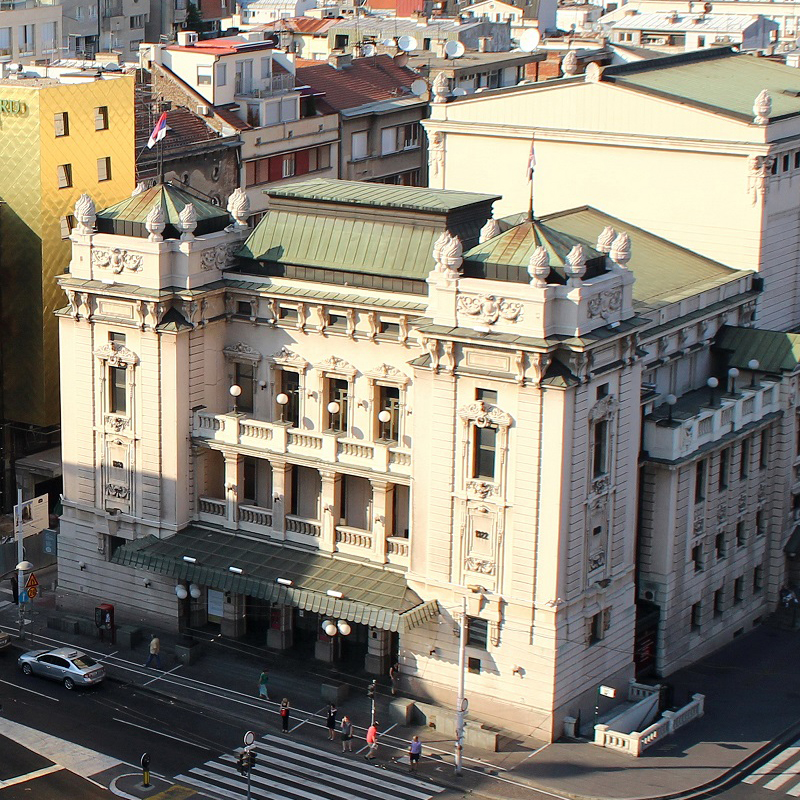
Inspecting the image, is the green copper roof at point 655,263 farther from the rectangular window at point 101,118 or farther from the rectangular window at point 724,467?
the rectangular window at point 101,118

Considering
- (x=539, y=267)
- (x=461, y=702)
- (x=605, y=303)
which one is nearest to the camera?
(x=539, y=267)

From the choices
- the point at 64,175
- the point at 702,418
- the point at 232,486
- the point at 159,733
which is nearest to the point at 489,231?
the point at 702,418

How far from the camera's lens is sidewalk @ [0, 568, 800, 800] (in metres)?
83.0

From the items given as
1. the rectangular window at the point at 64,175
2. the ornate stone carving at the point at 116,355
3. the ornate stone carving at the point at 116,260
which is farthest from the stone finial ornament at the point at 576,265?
the rectangular window at the point at 64,175

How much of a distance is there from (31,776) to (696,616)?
117 ft

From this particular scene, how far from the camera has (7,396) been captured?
115500 mm

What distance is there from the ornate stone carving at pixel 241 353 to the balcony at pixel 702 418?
20.5m

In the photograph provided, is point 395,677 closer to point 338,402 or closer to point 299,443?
point 299,443

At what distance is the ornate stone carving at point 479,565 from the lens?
285ft

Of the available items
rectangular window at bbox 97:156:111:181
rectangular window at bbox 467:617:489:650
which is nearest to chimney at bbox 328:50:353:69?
rectangular window at bbox 97:156:111:181

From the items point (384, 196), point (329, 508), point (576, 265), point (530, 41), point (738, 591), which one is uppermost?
point (530, 41)

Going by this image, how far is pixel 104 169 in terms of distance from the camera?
119312 millimetres

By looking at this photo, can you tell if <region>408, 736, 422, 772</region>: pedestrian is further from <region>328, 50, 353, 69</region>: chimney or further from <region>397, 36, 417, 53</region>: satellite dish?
<region>397, 36, 417, 53</region>: satellite dish

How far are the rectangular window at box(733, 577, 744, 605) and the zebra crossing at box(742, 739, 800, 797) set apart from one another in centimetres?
1474
